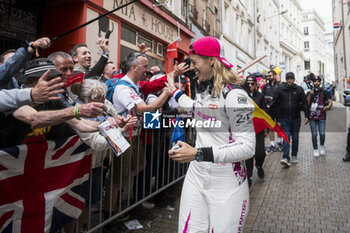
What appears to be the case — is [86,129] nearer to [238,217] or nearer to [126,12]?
[238,217]

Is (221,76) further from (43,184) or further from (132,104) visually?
(43,184)

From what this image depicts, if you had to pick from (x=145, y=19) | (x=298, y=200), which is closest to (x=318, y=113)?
(x=298, y=200)

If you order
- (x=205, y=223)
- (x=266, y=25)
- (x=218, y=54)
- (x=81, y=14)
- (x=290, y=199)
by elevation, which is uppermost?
(x=266, y=25)

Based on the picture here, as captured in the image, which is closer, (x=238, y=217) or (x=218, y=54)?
(x=238, y=217)

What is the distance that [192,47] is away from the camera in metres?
2.23

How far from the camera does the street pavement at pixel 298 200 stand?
12.1 feet

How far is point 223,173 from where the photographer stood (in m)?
2.03

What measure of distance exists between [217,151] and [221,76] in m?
0.58

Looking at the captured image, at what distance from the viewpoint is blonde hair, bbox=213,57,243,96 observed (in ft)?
6.86

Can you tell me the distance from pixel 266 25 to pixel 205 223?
3336 cm

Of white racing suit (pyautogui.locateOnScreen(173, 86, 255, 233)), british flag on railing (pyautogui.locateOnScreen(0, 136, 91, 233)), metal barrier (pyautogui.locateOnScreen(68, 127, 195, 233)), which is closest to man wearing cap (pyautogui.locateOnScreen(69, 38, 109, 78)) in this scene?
metal barrier (pyautogui.locateOnScreen(68, 127, 195, 233))

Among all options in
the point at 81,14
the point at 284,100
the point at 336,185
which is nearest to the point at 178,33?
the point at 81,14

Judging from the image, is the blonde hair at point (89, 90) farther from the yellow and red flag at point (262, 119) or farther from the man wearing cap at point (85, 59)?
the yellow and red flag at point (262, 119)

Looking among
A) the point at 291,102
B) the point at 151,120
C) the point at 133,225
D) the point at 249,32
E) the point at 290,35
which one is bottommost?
the point at 133,225
